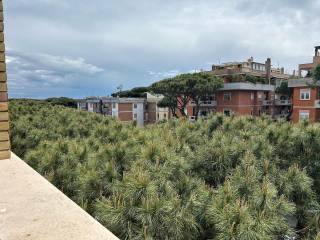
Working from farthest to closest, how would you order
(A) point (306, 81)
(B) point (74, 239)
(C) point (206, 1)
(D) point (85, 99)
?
1. (D) point (85, 99)
2. (A) point (306, 81)
3. (C) point (206, 1)
4. (B) point (74, 239)

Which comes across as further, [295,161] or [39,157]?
[295,161]

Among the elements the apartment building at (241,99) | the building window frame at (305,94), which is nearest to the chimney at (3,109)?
the building window frame at (305,94)

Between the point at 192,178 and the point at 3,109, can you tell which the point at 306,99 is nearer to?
the point at 192,178

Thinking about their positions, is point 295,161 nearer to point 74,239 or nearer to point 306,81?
point 74,239

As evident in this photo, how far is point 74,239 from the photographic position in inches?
55.3

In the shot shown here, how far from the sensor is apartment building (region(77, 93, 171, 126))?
3638 cm

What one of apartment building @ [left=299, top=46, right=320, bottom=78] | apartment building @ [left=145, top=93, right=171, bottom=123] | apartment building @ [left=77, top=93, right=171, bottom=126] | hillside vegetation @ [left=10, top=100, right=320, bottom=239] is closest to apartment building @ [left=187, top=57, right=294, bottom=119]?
apartment building @ [left=299, top=46, right=320, bottom=78]

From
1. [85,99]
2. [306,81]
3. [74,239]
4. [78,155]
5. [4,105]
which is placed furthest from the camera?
[85,99]

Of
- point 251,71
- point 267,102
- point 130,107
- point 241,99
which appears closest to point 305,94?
point 241,99

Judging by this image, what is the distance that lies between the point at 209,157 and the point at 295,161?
1809 millimetres

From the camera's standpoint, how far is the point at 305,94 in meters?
23.1

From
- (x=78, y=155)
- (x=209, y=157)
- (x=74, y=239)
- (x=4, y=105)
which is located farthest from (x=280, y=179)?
(x=4, y=105)

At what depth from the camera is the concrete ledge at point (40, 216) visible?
57.5 inches

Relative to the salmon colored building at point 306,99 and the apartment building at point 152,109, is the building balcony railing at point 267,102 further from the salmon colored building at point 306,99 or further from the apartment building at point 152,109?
the apartment building at point 152,109
